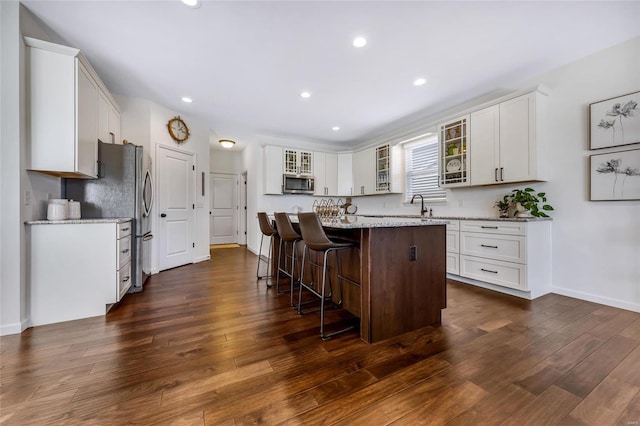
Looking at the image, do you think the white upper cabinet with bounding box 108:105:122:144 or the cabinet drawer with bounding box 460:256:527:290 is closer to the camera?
the cabinet drawer with bounding box 460:256:527:290

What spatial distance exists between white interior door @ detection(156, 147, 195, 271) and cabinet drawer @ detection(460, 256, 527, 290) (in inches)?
179

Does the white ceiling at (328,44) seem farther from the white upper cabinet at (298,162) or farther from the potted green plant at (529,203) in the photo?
the white upper cabinet at (298,162)

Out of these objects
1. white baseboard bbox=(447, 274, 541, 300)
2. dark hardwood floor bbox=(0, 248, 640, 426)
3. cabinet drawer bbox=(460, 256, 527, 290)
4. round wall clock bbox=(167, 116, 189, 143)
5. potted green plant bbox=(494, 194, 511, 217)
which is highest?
round wall clock bbox=(167, 116, 189, 143)

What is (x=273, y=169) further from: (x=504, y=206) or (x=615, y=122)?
(x=615, y=122)

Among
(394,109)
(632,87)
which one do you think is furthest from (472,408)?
(394,109)

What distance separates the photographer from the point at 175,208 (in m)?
4.40

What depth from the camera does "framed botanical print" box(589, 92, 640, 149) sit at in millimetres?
2465

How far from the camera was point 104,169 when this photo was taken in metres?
2.96

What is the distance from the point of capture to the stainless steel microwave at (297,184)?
5.33 m

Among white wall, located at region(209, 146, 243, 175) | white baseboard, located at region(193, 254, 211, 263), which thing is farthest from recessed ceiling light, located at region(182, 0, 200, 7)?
white wall, located at region(209, 146, 243, 175)

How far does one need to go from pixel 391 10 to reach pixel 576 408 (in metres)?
2.86

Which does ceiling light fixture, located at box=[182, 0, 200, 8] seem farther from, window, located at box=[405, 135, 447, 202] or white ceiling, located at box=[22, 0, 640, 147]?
window, located at box=[405, 135, 447, 202]

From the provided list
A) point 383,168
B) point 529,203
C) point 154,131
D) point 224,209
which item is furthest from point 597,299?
point 224,209

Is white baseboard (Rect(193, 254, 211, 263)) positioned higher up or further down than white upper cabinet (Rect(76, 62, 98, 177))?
further down
